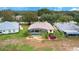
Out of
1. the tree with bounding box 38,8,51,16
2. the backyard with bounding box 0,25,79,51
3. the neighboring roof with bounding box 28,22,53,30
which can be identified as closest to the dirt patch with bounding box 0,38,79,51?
the backyard with bounding box 0,25,79,51

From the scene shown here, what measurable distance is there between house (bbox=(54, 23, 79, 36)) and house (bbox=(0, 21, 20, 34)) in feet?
1.26

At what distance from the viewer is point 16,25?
247cm

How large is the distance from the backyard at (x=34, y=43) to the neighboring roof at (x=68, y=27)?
0.05 meters

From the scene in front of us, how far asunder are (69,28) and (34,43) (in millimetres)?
372

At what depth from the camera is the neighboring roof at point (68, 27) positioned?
2.45 meters

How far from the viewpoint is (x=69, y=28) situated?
246 cm

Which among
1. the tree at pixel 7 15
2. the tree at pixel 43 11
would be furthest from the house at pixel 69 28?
the tree at pixel 7 15

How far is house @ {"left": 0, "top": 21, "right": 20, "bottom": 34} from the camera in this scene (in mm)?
2451

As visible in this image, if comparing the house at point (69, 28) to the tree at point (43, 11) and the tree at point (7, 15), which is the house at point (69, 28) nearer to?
the tree at point (43, 11)

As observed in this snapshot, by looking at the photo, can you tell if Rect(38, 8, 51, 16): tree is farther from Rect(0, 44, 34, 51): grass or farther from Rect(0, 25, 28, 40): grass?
Rect(0, 44, 34, 51): grass

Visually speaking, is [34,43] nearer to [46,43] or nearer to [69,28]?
[46,43]
